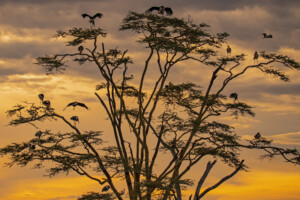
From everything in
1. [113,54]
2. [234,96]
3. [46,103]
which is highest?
[113,54]

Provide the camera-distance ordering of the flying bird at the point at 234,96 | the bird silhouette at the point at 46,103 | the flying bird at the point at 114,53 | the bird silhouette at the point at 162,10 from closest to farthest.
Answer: the bird silhouette at the point at 162,10 < the bird silhouette at the point at 46,103 < the flying bird at the point at 234,96 < the flying bird at the point at 114,53

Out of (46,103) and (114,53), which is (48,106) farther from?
(114,53)

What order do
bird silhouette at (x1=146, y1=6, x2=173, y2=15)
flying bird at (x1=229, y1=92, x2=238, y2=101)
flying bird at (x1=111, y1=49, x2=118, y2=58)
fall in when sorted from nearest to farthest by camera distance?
bird silhouette at (x1=146, y1=6, x2=173, y2=15), flying bird at (x1=229, y1=92, x2=238, y2=101), flying bird at (x1=111, y1=49, x2=118, y2=58)

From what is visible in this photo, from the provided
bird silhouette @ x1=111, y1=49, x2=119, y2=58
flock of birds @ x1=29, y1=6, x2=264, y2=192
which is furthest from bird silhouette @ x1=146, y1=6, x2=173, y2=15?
bird silhouette @ x1=111, y1=49, x2=119, y2=58

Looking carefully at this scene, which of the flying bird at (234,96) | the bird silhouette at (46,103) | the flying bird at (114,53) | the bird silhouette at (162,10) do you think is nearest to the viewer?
the bird silhouette at (162,10)

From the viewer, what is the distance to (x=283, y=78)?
58.4ft

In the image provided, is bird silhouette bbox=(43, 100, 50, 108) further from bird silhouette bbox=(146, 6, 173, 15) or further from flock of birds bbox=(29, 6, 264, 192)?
bird silhouette bbox=(146, 6, 173, 15)

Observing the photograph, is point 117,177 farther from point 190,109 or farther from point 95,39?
point 95,39

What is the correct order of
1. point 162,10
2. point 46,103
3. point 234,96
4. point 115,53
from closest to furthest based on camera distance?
point 162,10, point 46,103, point 234,96, point 115,53

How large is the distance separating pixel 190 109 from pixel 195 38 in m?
2.91

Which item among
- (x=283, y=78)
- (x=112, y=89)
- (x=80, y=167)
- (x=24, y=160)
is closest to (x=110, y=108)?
(x=112, y=89)

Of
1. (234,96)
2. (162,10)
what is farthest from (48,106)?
(234,96)

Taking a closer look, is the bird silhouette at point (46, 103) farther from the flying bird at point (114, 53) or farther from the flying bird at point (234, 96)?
the flying bird at point (234, 96)

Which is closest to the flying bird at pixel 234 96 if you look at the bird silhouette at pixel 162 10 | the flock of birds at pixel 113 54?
the flock of birds at pixel 113 54
